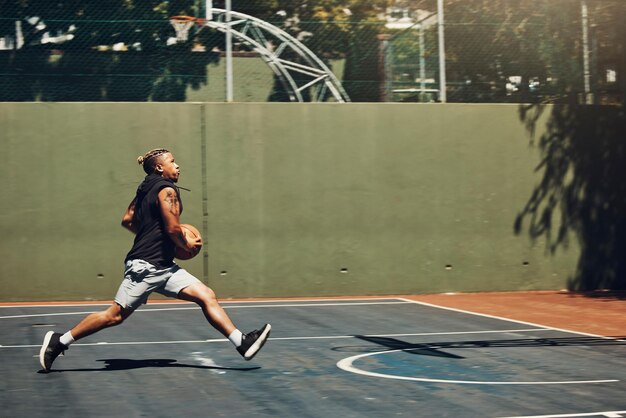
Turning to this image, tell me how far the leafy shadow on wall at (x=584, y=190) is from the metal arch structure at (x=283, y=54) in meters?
3.40

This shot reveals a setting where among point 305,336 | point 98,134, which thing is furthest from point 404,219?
point 305,336

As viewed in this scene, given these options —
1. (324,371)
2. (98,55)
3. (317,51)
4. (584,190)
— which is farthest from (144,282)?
(584,190)

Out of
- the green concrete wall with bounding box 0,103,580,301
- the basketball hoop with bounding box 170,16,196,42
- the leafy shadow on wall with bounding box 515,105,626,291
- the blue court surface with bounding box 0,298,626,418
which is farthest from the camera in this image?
the leafy shadow on wall with bounding box 515,105,626,291

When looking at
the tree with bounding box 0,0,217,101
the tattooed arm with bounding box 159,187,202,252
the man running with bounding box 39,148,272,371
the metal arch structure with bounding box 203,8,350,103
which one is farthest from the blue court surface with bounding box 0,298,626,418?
the metal arch structure with bounding box 203,8,350,103

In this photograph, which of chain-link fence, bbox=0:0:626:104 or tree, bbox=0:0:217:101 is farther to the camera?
chain-link fence, bbox=0:0:626:104

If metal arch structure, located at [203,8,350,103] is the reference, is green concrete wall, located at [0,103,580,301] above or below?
below

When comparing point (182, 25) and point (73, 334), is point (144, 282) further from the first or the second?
point (182, 25)

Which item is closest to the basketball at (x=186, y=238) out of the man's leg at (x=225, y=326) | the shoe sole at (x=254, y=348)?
the man's leg at (x=225, y=326)

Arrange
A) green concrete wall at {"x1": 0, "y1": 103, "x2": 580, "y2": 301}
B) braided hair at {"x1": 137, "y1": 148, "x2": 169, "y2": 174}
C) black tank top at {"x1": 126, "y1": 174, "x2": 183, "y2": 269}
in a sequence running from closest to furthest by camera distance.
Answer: black tank top at {"x1": 126, "y1": 174, "x2": 183, "y2": 269} → braided hair at {"x1": 137, "y1": 148, "x2": 169, "y2": 174} → green concrete wall at {"x1": 0, "y1": 103, "x2": 580, "y2": 301}

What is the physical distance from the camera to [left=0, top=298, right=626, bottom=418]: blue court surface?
756 centimetres

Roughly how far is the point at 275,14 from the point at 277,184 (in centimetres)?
291

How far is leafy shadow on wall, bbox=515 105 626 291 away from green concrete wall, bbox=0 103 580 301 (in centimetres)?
24

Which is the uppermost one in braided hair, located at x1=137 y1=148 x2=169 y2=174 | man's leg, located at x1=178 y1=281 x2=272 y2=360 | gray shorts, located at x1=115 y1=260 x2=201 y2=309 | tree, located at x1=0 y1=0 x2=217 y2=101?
tree, located at x1=0 y1=0 x2=217 y2=101

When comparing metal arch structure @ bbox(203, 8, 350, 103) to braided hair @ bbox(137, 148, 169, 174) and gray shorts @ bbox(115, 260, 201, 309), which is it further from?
gray shorts @ bbox(115, 260, 201, 309)
